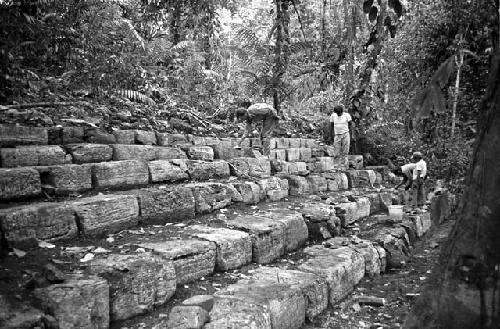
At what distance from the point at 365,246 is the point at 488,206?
3.26 metres

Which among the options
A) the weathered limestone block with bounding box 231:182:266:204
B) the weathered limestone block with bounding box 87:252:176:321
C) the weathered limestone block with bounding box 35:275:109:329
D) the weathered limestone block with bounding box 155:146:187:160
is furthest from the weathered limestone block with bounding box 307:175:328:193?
the weathered limestone block with bounding box 35:275:109:329

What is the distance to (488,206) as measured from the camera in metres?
1.65

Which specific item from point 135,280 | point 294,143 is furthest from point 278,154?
point 135,280

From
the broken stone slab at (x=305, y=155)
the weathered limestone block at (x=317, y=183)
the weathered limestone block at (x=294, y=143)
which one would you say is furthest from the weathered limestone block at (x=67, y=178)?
the weathered limestone block at (x=294, y=143)

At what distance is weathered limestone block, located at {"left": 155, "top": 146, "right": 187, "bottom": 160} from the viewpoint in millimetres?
5008

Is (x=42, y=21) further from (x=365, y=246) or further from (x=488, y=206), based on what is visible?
(x=488, y=206)

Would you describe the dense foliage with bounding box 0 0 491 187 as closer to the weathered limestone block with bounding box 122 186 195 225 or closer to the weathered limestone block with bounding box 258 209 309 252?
the weathered limestone block with bounding box 258 209 309 252

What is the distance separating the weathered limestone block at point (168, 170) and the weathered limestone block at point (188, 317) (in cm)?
218

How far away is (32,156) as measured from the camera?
3652 millimetres

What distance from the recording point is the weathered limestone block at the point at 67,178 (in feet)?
11.2

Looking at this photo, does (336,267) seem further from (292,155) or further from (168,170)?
(292,155)

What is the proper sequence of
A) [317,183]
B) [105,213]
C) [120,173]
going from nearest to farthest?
1. [105,213]
2. [120,173]
3. [317,183]

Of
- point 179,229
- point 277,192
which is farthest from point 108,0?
point 179,229

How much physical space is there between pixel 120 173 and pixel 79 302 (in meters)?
2.00
